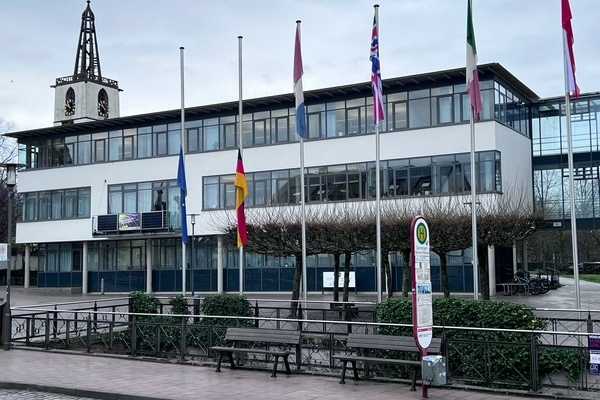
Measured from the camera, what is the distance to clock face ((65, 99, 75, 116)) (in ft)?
202

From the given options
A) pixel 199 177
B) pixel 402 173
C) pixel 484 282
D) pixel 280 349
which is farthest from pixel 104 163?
pixel 280 349

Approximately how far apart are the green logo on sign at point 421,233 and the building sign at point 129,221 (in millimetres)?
35296

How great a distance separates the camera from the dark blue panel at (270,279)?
4178 centimetres

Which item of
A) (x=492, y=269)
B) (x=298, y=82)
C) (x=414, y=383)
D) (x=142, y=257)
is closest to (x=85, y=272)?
(x=142, y=257)

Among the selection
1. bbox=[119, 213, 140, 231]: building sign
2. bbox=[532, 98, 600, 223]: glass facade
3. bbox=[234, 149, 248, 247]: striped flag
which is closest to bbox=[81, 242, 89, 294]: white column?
bbox=[119, 213, 140, 231]: building sign

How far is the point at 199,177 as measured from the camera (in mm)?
43156

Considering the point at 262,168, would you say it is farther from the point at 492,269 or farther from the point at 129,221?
the point at 492,269

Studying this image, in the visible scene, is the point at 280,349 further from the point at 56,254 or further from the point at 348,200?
the point at 56,254

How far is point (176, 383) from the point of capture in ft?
41.4

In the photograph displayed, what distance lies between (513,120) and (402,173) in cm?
695

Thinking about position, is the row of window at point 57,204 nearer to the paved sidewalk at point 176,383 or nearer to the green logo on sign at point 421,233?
the paved sidewalk at point 176,383

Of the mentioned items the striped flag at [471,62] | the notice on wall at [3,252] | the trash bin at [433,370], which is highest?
the striped flag at [471,62]

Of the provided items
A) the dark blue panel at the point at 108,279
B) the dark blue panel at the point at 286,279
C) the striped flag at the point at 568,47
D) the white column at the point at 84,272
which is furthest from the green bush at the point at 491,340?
the white column at the point at 84,272

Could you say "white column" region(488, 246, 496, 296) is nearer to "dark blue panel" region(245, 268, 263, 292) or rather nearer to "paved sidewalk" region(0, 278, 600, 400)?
"dark blue panel" region(245, 268, 263, 292)
